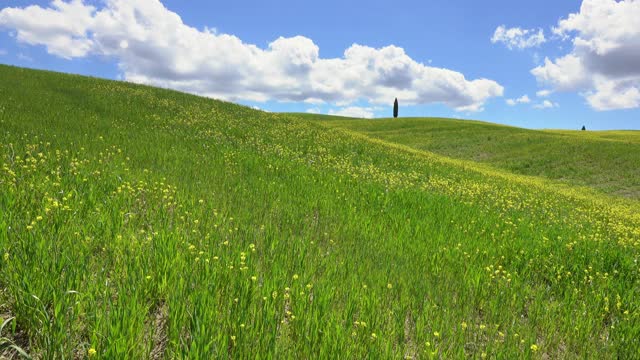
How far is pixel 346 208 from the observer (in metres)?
9.16

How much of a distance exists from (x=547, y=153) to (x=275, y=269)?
43353mm

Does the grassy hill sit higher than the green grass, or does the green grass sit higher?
the green grass

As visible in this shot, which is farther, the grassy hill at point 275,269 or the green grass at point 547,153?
the green grass at point 547,153

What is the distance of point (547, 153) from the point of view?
41.0 m

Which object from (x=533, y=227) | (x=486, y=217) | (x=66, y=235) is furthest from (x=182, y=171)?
(x=533, y=227)

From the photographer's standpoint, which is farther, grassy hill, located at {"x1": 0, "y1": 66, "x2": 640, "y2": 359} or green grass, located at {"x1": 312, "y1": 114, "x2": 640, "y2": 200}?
green grass, located at {"x1": 312, "y1": 114, "x2": 640, "y2": 200}

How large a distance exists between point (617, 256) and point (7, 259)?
981cm

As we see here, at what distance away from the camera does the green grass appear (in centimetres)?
3194

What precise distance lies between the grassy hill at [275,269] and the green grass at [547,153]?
2457 cm

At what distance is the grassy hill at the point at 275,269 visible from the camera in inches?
133

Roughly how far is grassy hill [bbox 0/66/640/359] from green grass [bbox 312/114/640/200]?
24.6m

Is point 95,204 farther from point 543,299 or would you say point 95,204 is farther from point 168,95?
point 168,95

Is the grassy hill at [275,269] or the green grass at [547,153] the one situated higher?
the green grass at [547,153]

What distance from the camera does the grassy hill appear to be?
337cm
